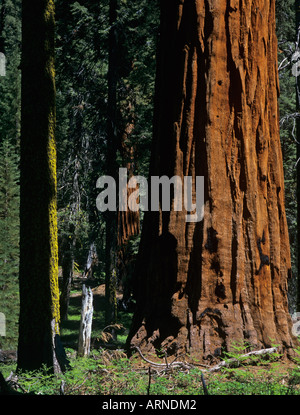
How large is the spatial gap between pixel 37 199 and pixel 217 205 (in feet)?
13.9

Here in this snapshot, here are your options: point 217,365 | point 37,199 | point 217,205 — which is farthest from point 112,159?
point 217,365

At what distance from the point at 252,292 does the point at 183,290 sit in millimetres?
593

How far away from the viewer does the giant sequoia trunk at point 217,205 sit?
15.6ft

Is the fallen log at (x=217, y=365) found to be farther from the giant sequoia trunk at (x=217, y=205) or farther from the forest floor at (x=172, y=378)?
the giant sequoia trunk at (x=217, y=205)

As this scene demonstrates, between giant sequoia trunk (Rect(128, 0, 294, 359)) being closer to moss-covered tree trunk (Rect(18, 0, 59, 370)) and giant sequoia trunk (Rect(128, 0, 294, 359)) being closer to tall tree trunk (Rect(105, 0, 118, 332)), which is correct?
moss-covered tree trunk (Rect(18, 0, 59, 370))

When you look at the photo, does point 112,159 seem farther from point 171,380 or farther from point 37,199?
point 171,380

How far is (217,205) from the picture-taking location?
4.81m

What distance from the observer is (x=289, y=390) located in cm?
391

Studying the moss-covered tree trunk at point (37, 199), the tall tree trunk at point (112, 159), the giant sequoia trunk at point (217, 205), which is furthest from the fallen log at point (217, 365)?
the tall tree trunk at point (112, 159)

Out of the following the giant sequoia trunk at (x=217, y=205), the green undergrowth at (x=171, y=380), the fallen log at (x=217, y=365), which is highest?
the giant sequoia trunk at (x=217, y=205)

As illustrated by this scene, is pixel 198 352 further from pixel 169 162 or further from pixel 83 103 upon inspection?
pixel 83 103

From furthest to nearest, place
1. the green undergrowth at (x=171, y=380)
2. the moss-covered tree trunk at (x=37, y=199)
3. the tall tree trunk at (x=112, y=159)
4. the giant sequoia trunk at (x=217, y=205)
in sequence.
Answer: the tall tree trunk at (x=112, y=159) < the moss-covered tree trunk at (x=37, y=199) < the giant sequoia trunk at (x=217, y=205) < the green undergrowth at (x=171, y=380)

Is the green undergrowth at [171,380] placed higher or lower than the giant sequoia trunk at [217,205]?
lower

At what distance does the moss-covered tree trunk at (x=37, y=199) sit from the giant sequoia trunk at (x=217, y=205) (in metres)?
3.56
